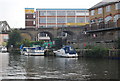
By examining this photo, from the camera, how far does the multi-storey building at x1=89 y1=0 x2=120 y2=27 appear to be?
76.7 m

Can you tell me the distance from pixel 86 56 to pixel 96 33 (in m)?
13.7

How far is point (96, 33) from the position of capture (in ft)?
276

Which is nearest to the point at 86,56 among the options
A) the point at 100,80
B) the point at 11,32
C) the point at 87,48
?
the point at 87,48

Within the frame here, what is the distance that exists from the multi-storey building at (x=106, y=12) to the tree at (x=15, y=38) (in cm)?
4740

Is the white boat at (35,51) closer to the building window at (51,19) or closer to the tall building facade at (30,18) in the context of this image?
the building window at (51,19)

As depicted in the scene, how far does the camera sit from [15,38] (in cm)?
12794

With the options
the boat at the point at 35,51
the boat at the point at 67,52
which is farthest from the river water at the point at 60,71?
the boat at the point at 35,51

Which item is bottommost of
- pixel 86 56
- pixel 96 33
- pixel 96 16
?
pixel 86 56

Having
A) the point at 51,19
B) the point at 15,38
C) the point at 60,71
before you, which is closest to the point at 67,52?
the point at 60,71

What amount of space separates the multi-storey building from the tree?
156 ft

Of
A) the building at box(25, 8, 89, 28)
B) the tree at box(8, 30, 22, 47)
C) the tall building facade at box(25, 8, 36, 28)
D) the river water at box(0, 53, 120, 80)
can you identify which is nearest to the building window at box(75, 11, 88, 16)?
the building at box(25, 8, 89, 28)

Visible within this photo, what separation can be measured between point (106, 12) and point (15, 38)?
58732 millimetres

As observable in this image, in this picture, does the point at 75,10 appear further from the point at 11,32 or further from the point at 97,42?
the point at 97,42

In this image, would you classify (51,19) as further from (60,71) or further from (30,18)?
(60,71)
